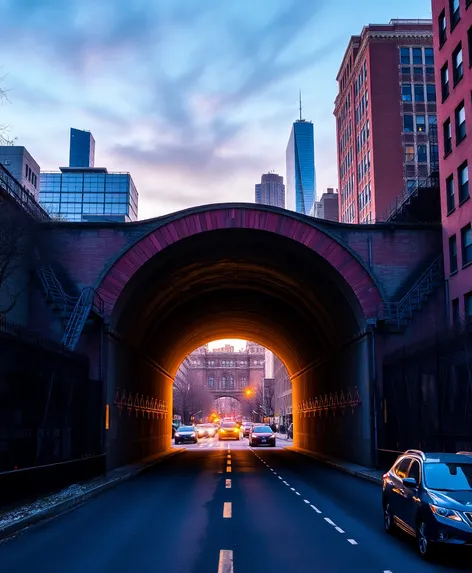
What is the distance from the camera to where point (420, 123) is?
282ft

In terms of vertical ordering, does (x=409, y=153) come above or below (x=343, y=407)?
above

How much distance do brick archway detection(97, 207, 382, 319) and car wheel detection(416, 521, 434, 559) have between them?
20.4 metres

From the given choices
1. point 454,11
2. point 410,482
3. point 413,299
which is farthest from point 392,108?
point 410,482

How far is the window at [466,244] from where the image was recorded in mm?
29469

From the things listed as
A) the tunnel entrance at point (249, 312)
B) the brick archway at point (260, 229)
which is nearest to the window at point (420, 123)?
the tunnel entrance at point (249, 312)

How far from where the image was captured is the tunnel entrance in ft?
103

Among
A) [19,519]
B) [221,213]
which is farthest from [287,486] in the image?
[221,213]

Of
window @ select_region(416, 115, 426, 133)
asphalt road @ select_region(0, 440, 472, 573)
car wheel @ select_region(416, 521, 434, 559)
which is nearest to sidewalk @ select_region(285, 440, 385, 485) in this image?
asphalt road @ select_region(0, 440, 472, 573)

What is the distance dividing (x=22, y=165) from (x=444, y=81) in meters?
71.0

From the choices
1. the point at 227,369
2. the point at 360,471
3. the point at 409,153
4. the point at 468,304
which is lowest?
the point at 360,471

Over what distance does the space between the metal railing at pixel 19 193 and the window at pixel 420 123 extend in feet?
208

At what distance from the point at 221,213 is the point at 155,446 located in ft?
72.7

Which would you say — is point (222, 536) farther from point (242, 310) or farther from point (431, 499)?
point (242, 310)

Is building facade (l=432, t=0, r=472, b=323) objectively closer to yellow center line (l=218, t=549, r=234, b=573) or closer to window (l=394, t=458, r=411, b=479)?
window (l=394, t=458, r=411, b=479)
